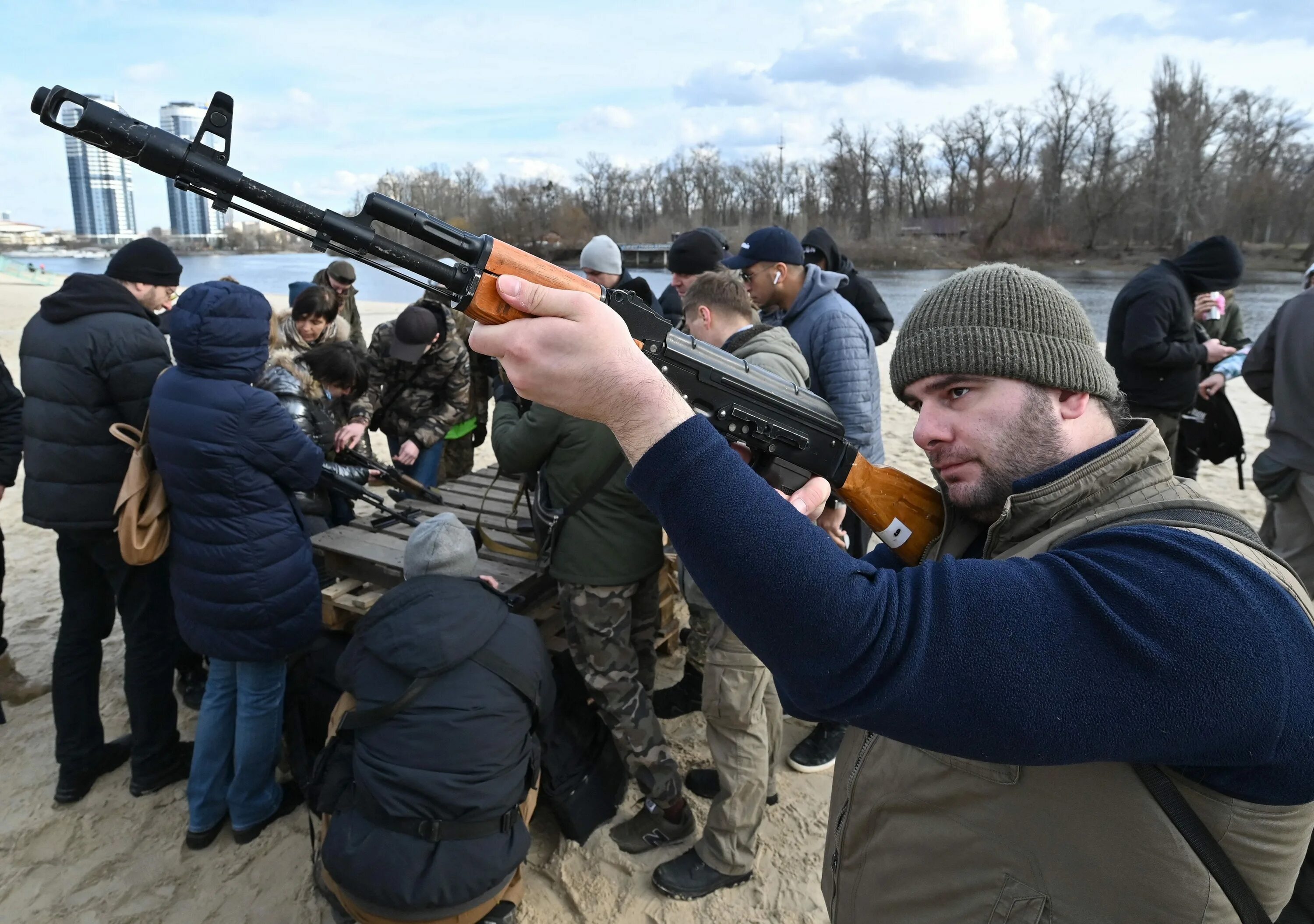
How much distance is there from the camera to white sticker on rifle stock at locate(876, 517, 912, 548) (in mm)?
1817

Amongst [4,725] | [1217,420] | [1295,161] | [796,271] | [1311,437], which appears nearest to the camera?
[1311,437]

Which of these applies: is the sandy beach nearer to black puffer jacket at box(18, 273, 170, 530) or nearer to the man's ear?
black puffer jacket at box(18, 273, 170, 530)

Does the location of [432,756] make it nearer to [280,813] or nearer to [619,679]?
[619,679]

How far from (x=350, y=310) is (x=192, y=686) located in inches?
188

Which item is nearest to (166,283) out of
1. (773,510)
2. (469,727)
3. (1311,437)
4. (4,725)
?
(4,725)

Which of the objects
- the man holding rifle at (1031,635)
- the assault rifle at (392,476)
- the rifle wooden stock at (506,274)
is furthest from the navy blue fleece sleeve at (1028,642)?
the assault rifle at (392,476)

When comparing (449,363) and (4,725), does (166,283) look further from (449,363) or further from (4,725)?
(4,725)

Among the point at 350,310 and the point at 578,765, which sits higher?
the point at 350,310

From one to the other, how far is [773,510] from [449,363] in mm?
5261

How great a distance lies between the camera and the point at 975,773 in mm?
1198

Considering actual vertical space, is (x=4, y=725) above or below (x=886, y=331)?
below

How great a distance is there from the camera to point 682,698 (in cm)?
445

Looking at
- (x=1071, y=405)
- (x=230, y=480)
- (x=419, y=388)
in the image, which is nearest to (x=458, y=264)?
(x=1071, y=405)

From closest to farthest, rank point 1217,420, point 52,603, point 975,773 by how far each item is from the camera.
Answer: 1. point 975,773
2. point 52,603
3. point 1217,420
